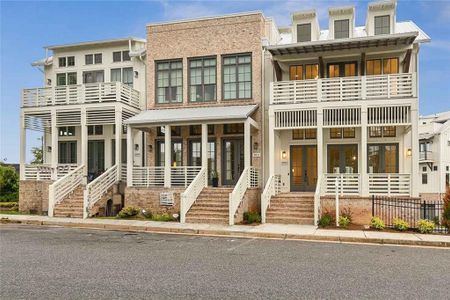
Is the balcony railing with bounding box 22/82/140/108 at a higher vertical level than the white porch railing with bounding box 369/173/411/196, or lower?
higher

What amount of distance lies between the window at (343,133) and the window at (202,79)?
6.38 m

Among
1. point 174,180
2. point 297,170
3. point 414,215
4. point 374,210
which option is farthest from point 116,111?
point 414,215

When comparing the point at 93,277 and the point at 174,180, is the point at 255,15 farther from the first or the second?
the point at 93,277

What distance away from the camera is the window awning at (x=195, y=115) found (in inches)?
715

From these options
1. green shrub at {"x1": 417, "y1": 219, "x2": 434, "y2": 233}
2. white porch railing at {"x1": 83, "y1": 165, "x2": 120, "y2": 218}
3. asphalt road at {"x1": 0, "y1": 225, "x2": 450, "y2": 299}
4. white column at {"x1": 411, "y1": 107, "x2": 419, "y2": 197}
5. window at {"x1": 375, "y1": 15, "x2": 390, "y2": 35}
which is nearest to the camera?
asphalt road at {"x1": 0, "y1": 225, "x2": 450, "y2": 299}

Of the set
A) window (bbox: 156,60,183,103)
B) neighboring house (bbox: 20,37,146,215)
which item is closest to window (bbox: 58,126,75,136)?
neighboring house (bbox: 20,37,146,215)

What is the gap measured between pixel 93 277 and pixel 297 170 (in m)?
13.9

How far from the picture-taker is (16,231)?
14.4 meters

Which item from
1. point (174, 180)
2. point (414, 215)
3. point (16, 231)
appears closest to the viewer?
point (16, 231)

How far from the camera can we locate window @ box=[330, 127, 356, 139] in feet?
63.2

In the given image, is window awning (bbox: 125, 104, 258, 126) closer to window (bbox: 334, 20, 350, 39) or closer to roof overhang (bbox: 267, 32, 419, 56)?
roof overhang (bbox: 267, 32, 419, 56)

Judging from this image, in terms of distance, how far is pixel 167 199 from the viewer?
1808 cm

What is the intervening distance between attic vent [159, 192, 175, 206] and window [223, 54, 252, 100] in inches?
235

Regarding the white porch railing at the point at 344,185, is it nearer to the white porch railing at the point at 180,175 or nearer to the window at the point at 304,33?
the white porch railing at the point at 180,175
